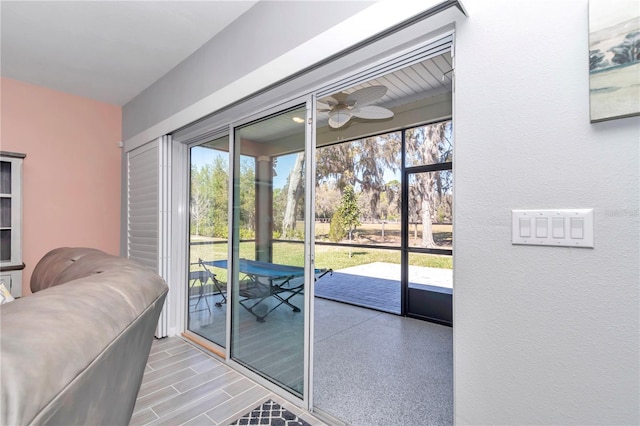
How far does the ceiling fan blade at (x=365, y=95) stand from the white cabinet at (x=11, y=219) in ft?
10.8

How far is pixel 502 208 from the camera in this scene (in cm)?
113

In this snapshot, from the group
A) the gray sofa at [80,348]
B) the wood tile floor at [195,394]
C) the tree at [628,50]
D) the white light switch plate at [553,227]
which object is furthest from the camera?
the wood tile floor at [195,394]

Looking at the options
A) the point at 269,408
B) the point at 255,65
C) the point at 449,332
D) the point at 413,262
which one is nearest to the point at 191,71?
the point at 255,65

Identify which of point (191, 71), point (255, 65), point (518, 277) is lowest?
point (518, 277)

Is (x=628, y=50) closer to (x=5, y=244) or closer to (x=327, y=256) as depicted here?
(x=5, y=244)

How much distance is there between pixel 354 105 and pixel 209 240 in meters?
2.01

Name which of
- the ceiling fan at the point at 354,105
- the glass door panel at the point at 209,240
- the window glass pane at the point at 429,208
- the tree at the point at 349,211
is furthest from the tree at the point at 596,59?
the tree at the point at 349,211

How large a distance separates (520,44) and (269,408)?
234cm

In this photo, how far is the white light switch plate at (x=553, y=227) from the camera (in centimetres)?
98

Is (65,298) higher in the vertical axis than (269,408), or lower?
higher

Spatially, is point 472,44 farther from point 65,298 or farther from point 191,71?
point 191,71

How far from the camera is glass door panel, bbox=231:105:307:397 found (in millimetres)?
2127

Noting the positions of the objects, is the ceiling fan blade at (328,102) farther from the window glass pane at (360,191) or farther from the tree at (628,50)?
the tree at (628,50)

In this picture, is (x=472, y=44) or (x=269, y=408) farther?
(x=269, y=408)
